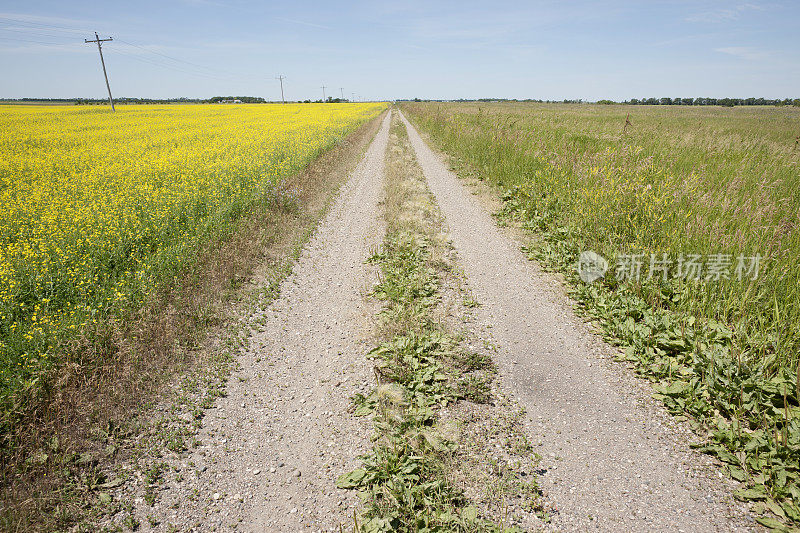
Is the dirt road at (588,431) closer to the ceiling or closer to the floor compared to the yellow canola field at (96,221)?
closer to the floor

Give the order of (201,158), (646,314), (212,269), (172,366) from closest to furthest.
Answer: (172,366)
(646,314)
(212,269)
(201,158)

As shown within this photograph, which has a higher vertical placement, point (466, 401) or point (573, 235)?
point (573, 235)

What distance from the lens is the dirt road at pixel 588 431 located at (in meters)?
3.09

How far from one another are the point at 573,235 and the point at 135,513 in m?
8.80

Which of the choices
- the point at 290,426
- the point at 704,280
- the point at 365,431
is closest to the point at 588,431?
the point at 365,431

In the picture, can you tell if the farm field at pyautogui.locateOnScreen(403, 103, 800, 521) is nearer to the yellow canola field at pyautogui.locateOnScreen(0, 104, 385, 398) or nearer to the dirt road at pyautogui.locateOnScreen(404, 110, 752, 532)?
the dirt road at pyautogui.locateOnScreen(404, 110, 752, 532)

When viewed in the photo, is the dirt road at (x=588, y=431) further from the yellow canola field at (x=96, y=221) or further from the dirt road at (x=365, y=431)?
the yellow canola field at (x=96, y=221)

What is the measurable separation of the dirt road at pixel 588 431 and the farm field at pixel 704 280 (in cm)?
36

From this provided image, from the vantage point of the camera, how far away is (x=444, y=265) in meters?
7.84

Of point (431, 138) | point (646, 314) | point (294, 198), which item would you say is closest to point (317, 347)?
point (646, 314)

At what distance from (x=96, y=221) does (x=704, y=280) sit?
11.5m

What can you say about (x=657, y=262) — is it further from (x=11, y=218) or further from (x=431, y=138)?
(x=431, y=138)

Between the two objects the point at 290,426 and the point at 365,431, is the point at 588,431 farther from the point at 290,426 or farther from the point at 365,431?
the point at 290,426

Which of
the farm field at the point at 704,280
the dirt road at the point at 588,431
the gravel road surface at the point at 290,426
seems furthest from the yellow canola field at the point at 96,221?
the farm field at the point at 704,280
